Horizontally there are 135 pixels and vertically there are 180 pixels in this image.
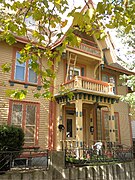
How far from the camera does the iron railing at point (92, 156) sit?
8445 mm

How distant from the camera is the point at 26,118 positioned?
1058 centimetres

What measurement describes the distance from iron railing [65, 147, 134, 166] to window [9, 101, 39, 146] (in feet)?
8.03

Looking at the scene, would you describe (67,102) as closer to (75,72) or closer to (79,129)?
(79,129)


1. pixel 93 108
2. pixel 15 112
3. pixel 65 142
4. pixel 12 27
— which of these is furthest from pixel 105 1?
pixel 93 108

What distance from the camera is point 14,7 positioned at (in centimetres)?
428

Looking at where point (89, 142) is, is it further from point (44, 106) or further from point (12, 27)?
point (12, 27)

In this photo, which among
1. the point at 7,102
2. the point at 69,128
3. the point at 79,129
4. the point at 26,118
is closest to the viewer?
the point at 79,129

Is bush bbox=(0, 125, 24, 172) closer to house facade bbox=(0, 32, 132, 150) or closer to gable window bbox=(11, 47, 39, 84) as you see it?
house facade bbox=(0, 32, 132, 150)

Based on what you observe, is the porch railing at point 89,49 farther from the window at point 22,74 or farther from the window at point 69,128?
the window at point 69,128

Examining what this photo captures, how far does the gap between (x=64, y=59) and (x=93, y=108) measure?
13.3ft

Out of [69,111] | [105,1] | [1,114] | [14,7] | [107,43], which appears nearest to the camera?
[105,1]

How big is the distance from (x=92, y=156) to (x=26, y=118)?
4.32 metres

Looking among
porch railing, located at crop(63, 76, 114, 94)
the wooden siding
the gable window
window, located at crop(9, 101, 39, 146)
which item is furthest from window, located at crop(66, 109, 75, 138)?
the wooden siding

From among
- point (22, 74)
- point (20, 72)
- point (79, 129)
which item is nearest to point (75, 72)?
point (22, 74)
